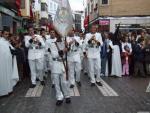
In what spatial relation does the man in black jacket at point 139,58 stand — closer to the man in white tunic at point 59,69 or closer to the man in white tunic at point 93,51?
the man in white tunic at point 93,51

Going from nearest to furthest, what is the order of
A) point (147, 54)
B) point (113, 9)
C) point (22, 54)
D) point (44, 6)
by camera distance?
point (22, 54) → point (147, 54) → point (113, 9) → point (44, 6)

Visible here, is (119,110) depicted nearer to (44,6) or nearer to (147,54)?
(147,54)

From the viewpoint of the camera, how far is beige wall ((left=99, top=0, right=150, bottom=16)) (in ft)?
132

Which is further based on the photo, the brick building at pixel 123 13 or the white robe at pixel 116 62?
the brick building at pixel 123 13

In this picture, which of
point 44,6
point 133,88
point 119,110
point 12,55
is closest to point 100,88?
point 133,88

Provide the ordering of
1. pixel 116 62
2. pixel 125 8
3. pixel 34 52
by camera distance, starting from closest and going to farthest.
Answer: pixel 34 52 → pixel 116 62 → pixel 125 8

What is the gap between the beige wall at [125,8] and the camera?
40.3 meters

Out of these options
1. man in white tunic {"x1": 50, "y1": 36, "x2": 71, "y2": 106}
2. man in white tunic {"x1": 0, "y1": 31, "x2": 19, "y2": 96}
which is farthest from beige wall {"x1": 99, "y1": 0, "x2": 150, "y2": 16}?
man in white tunic {"x1": 50, "y1": 36, "x2": 71, "y2": 106}

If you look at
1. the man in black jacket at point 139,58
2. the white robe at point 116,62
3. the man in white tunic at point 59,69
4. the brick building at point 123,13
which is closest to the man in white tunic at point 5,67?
the man in white tunic at point 59,69

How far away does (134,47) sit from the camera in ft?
65.2

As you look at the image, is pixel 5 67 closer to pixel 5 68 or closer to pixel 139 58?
pixel 5 68

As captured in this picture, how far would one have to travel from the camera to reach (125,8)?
40969mm

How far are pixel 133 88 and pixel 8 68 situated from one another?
4.04 metres

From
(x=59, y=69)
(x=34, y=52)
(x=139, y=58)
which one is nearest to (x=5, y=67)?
(x=34, y=52)
